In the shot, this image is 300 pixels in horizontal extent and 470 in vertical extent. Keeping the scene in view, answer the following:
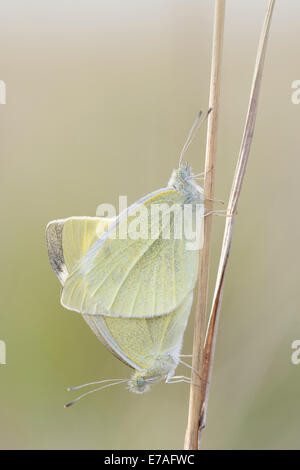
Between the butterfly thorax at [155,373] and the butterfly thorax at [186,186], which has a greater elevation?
the butterfly thorax at [186,186]

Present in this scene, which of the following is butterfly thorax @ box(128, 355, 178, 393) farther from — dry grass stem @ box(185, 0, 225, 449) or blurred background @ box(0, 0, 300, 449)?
blurred background @ box(0, 0, 300, 449)

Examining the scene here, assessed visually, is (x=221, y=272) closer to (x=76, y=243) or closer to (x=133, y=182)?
(x=76, y=243)

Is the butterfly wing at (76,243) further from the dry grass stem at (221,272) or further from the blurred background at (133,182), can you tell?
the blurred background at (133,182)

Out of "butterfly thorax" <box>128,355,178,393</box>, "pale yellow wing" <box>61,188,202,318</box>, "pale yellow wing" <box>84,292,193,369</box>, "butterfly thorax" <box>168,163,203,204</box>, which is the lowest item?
"butterfly thorax" <box>128,355,178,393</box>

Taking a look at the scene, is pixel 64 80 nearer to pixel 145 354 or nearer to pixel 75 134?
pixel 75 134

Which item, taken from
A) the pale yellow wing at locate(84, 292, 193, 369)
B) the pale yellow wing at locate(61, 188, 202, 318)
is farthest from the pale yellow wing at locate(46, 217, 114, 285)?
the pale yellow wing at locate(84, 292, 193, 369)

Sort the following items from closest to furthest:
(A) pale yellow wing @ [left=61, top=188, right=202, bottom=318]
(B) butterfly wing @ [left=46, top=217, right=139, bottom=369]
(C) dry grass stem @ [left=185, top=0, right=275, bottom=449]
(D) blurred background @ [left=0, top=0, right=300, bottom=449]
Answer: (C) dry grass stem @ [left=185, top=0, right=275, bottom=449] < (A) pale yellow wing @ [left=61, top=188, right=202, bottom=318] < (B) butterfly wing @ [left=46, top=217, right=139, bottom=369] < (D) blurred background @ [left=0, top=0, right=300, bottom=449]

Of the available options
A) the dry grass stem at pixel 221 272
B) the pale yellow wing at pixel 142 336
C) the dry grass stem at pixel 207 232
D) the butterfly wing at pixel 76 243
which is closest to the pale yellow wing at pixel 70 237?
the butterfly wing at pixel 76 243

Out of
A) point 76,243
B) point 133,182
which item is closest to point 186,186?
point 76,243

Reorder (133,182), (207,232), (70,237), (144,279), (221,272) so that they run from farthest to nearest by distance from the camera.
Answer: (133,182), (70,237), (144,279), (207,232), (221,272)
